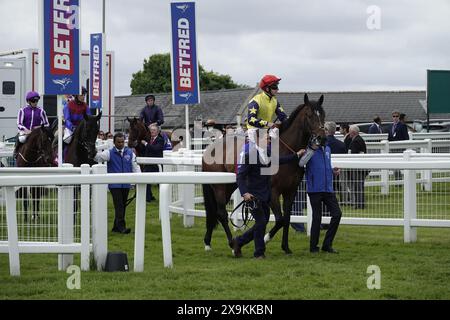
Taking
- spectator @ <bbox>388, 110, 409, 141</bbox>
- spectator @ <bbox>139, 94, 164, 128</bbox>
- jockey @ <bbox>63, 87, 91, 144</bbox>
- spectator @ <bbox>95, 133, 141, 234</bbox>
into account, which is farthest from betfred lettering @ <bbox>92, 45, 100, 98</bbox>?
spectator @ <bbox>95, 133, 141, 234</bbox>

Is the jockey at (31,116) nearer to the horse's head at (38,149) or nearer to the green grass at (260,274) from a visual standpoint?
the horse's head at (38,149)

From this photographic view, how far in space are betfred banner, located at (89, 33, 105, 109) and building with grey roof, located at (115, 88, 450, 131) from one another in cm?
2744

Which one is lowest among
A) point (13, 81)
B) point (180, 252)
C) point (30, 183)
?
point (180, 252)

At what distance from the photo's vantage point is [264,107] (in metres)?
12.4

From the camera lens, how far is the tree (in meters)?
74.2

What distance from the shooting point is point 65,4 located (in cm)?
1305

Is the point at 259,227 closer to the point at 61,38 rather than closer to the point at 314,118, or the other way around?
the point at 314,118

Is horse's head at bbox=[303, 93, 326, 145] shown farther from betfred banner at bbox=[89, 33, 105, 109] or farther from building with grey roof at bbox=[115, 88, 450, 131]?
building with grey roof at bbox=[115, 88, 450, 131]

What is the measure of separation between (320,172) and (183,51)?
7.60 metres

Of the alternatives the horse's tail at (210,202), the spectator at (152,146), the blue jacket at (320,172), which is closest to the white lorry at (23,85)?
the spectator at (152,146)
